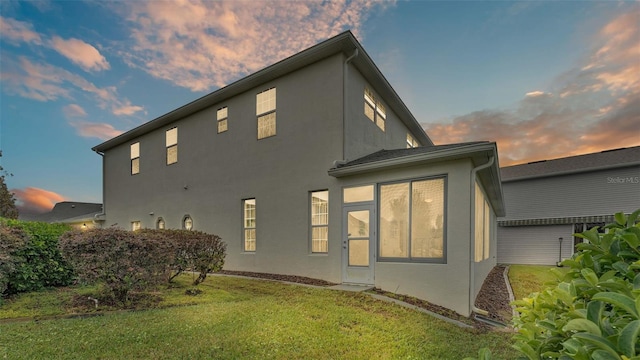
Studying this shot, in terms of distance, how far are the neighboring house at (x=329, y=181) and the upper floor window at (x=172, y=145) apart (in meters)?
0.10

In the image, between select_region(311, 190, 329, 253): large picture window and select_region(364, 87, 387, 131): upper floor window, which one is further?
select_region(364, 87, 387, 131): upper floor window

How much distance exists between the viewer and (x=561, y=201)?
17781 millimetres

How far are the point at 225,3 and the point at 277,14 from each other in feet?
5.74

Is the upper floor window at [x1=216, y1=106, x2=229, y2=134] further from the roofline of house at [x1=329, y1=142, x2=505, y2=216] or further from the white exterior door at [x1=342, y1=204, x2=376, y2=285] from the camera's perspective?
the white exterior door at [x1=342, y1=204, x2=376, y2=285]

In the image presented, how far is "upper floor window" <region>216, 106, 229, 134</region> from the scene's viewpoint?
40.3 feet

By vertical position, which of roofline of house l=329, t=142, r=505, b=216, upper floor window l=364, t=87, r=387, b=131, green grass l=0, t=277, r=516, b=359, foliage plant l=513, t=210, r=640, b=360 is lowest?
green grass l=0, t=277, r=516, b=359

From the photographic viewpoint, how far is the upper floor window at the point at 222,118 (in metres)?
12.3

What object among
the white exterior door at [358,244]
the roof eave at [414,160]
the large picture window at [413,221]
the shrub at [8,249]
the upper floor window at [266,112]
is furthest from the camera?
the upper floor window at [266,112]

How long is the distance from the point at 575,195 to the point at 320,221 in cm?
1702

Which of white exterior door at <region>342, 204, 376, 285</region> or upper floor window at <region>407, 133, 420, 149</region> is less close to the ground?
upper floor window at <region>407, 133, 420, 149</region>

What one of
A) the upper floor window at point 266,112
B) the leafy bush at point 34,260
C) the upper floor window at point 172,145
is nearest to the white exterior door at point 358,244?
the upper floor window at point 266,112

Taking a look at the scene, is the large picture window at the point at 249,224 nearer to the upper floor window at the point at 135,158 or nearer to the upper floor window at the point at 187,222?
the upper floor window at the point at 187,222

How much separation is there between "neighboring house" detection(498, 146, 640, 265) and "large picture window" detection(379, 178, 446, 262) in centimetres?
1431

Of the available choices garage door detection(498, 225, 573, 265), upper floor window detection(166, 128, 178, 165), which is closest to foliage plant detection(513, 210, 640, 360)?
upper floor window detection(166, 128, 178, 165)
